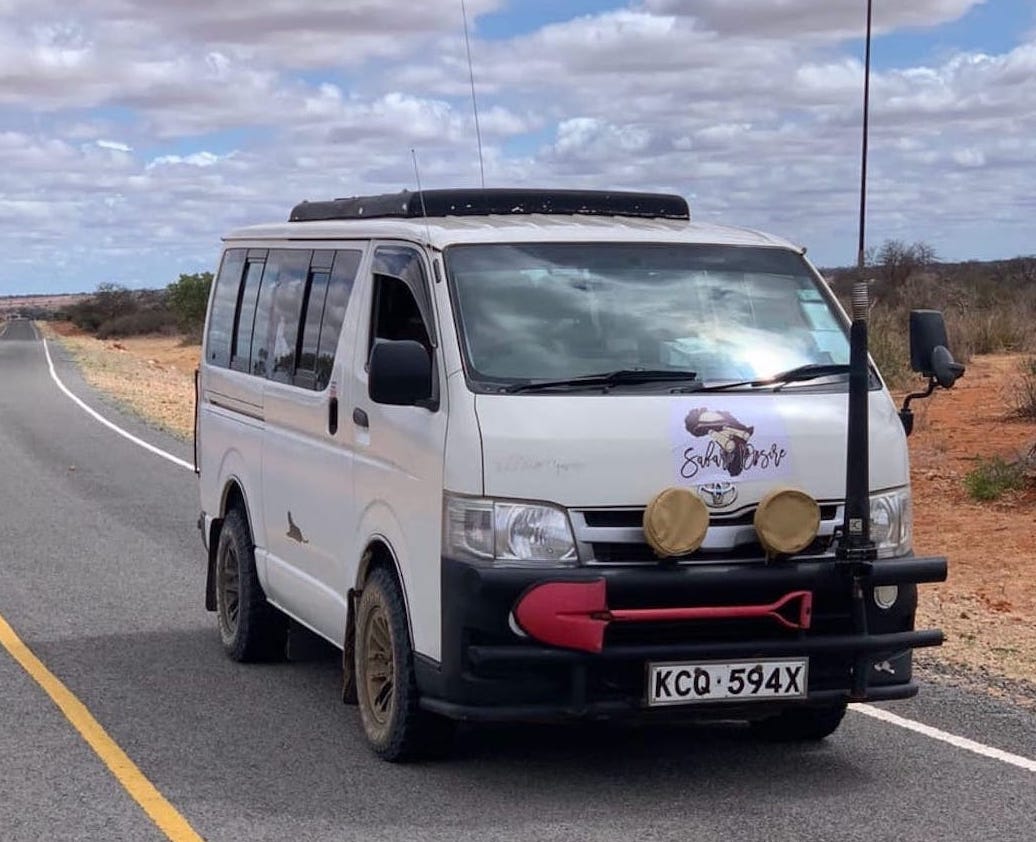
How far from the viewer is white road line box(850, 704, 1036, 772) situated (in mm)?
6789

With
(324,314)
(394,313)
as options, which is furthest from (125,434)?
(394,313)

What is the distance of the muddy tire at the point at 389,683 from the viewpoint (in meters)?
6.48

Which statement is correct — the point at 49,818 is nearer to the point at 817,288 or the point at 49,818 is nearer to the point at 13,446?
the point at 817,288

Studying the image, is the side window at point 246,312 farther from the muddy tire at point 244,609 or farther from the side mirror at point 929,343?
the side mirror at point 929,343

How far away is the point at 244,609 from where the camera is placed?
8.70 meters

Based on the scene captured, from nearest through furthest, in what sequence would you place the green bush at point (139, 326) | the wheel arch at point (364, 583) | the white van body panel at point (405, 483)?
1. the white van body panel at point (405, 483)
2. the wheel arch at point (364, 583)
3. the green bush at point (139, 326)

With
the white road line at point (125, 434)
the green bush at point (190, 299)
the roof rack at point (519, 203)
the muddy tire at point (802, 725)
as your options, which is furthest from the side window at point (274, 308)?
the green bush at point (190, 299)

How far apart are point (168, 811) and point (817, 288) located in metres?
3.21

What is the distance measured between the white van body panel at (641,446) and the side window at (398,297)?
775mm

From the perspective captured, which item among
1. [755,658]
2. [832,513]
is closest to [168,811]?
[755,658]

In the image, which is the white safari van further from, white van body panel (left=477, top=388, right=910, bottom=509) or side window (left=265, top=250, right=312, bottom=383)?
side window (left=265, top=250, right=312, bottom=383)

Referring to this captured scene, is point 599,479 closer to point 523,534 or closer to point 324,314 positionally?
point 523,534

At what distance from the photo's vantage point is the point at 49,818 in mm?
5980

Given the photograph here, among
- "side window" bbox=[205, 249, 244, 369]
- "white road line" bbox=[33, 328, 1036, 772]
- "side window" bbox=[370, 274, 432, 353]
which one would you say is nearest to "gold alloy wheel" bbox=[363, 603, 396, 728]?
"side window" bbox=[370, 274, 432, 353]
